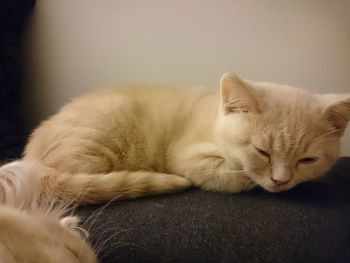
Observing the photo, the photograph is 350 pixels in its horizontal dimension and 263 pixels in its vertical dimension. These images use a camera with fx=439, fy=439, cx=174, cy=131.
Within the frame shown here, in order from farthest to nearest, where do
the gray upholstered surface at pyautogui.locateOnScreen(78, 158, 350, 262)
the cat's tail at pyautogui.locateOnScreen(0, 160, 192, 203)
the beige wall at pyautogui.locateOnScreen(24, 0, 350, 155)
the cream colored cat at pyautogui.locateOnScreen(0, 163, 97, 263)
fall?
the beige wall at pyautogui.locateOnScreen(24, 0, 350, 155)
the cat's tail at pyautogui.locateOnScreen(0, 160, 192, 203)
the gray upholstered surface at pyautogui.locateOnScreen(78, 158, 350, 262)
the cream colored cat at pyautogui.locateOnScreen(0, 163, 97, 263)

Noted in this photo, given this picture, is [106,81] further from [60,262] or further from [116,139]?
[60,262]

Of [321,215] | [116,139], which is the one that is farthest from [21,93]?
[321,215]

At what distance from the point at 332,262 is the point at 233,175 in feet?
1.15

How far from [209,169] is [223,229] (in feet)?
0.92

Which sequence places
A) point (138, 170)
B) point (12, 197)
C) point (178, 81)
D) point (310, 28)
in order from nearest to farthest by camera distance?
point (12, 197) → point (138, 170) → point (310, 28) → point (178, 81)

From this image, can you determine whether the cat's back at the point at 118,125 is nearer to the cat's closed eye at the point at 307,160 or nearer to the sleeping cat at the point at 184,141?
the sleeping cat at the point at 184,141

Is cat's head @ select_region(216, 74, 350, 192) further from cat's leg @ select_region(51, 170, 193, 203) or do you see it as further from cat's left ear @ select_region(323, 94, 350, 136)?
cat's leg @ select_region(51, 170, 193, 203)

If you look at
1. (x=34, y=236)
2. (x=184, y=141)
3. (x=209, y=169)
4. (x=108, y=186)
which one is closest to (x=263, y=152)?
(x=209, y=169)

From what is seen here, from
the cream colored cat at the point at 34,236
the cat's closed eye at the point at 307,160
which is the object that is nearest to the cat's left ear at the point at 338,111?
the cat's closed eye at the point at 307,160

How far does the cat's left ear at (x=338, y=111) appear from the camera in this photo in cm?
112

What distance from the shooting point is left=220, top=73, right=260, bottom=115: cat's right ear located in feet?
3.78

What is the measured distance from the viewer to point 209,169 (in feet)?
4.12

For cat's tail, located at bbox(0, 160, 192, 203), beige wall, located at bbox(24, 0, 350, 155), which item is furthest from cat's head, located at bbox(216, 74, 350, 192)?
beige wall, located at bbox(24, 0, 350, 155)

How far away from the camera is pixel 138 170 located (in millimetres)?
1338
